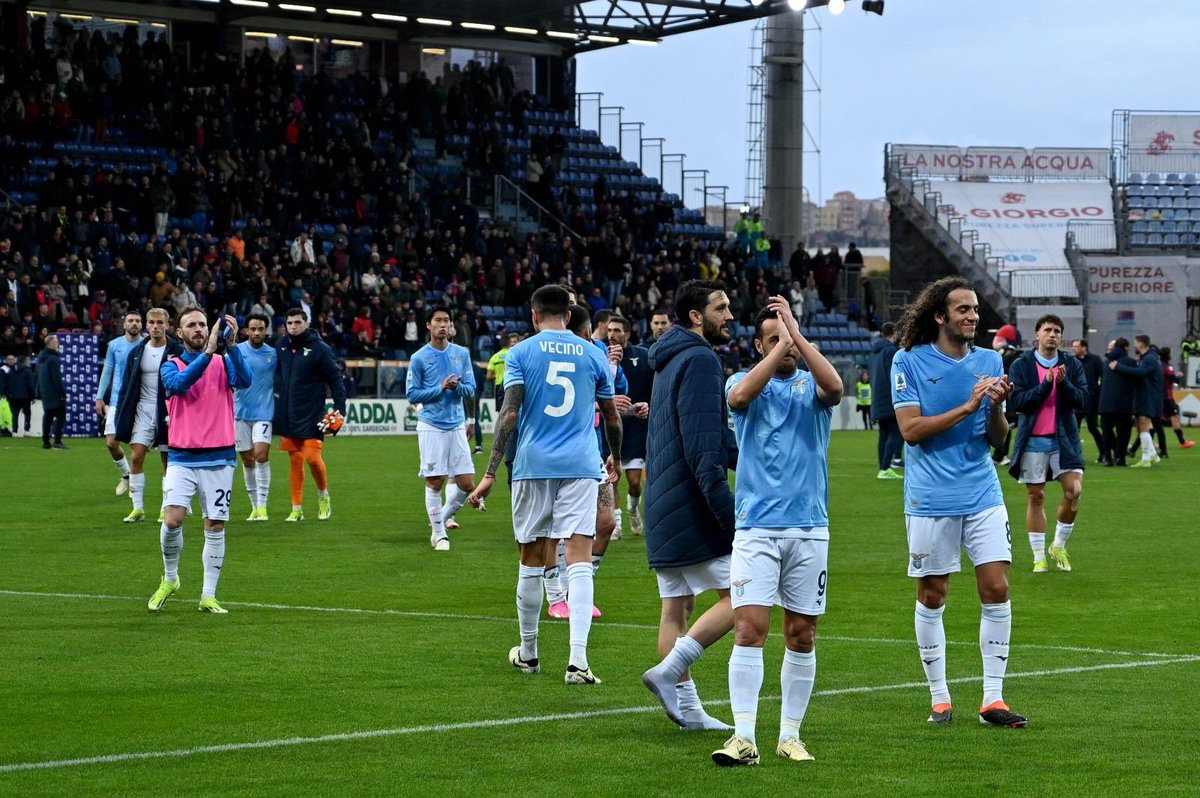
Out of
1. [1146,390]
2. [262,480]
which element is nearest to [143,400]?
[262,480]

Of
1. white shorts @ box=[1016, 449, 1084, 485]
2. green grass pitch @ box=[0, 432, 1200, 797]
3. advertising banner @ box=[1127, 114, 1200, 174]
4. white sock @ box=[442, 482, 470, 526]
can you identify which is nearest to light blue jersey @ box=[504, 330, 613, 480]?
green grass pitch @ box=[0, 432, 1200, 797]

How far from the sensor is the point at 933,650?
28.3 feet

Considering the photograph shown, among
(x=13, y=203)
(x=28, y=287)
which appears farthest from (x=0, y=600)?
(x=13, y=203)

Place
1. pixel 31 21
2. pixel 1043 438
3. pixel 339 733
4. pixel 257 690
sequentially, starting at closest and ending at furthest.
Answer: pixel 339 733
pixel 257 690
pixel 1043 438
pixel 31 21

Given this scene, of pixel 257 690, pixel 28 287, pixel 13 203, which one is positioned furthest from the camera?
pixel 13 203

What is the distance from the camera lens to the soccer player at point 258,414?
19406 mm

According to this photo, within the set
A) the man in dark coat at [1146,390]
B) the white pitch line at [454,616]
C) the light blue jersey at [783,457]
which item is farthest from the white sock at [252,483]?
the man in dark coat at [1146,390]

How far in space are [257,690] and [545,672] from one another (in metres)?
1.66

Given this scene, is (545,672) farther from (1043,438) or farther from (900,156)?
(900,156)

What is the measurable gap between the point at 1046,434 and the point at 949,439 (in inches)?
258

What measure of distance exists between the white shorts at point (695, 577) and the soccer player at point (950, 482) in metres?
0.96

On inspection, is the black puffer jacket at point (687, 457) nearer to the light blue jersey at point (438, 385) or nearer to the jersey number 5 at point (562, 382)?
the jersey number 5 at point (562, 382)

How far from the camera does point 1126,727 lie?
27.9ft

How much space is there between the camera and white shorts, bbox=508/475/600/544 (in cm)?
999
